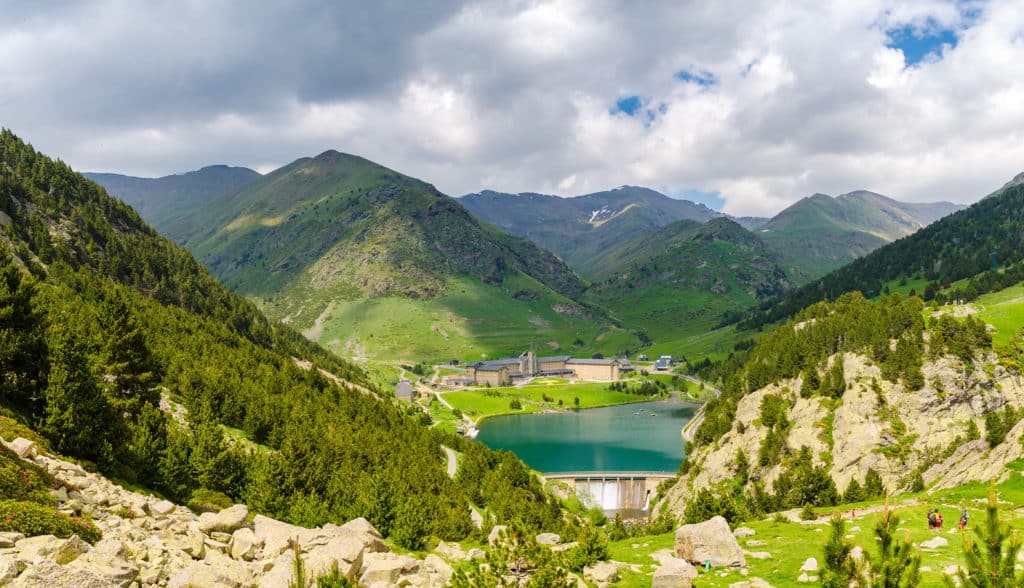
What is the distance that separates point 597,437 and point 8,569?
149 metres

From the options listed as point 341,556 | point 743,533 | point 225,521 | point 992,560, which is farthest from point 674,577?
point 225,521

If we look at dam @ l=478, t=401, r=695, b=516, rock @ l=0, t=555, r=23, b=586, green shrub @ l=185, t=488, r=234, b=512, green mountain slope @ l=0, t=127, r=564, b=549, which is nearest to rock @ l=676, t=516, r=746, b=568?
green mountain slope @ l=0, t=127, r=564, b=549

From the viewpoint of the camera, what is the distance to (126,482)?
97.6 ft

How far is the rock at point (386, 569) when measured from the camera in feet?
70.1

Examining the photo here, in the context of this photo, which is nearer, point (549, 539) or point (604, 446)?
point (549, 539)

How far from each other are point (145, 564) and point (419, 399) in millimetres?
179625

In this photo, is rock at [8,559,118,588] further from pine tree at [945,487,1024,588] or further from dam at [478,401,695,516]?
dam at [478,401,695,516]

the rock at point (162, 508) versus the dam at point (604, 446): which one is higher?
the rock at point (162, 508)

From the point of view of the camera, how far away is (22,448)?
2259 centimetres

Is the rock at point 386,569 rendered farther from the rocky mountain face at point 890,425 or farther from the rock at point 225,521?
the rocky mountain face at point 890,425

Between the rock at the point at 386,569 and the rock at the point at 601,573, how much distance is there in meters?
9.63

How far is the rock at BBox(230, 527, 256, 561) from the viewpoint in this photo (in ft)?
72.5

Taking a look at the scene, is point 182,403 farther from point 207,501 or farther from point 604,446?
point 604,446

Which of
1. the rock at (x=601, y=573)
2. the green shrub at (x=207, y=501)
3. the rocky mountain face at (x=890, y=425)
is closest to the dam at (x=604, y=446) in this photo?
the rocky mountain face at (x=890, y=425)
